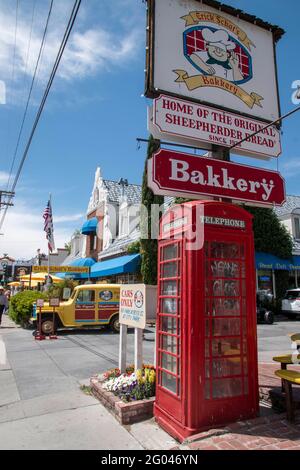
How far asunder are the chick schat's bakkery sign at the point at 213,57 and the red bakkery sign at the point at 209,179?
1108 millimetres

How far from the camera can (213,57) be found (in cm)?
617

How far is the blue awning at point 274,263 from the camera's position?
21.4m

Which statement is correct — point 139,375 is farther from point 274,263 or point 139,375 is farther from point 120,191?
point 120,191

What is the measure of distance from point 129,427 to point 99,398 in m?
1.32

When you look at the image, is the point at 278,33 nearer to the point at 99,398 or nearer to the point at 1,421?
the point at 99,398

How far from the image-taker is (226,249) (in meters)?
4.89

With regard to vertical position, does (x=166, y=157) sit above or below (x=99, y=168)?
below

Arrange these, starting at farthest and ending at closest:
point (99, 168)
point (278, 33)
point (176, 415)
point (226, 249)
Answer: point (99, 168), point (278, 33), point (226, 249), point (176, 415)

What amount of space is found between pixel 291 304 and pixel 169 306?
17.8m

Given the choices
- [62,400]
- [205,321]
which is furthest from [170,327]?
[62,400]

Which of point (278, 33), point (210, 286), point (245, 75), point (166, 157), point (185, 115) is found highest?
point (278, 33)

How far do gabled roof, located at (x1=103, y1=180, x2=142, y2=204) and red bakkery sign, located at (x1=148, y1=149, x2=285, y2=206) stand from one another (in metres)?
21.7

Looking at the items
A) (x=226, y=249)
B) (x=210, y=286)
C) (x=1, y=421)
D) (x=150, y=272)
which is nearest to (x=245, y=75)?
(x=226, y=249)

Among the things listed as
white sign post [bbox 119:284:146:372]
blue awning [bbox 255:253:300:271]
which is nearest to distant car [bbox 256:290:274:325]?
blue awning [bbox 255:253:300:271]
